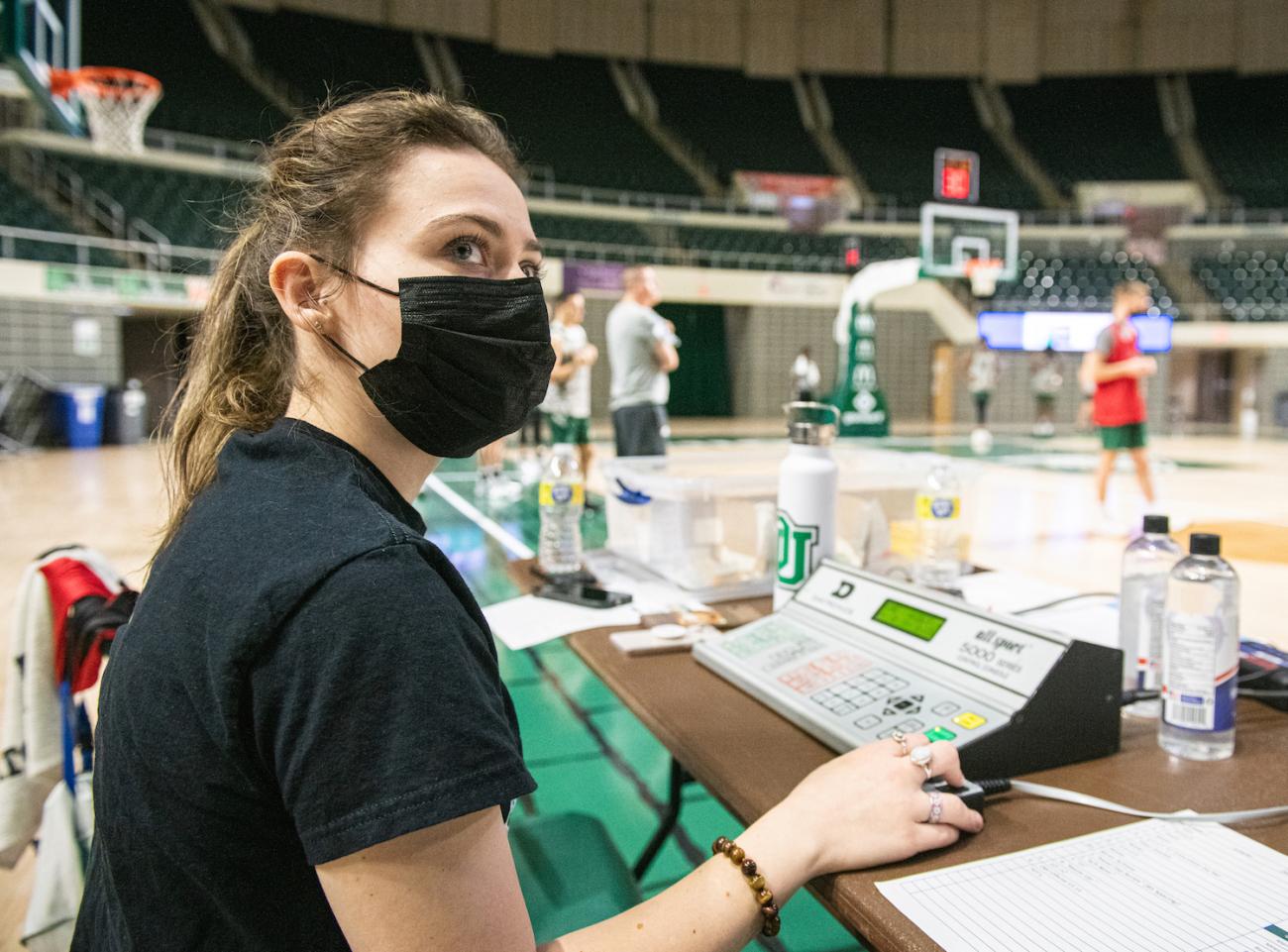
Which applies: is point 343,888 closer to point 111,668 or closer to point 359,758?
point 359,758

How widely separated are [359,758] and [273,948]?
20 cm

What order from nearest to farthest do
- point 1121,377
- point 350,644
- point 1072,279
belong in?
point 350,644
point 1121,377
point 1072,279

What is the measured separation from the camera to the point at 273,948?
61 cm

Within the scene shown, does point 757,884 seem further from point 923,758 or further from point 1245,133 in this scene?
point 1245,133

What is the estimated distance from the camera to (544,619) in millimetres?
1432

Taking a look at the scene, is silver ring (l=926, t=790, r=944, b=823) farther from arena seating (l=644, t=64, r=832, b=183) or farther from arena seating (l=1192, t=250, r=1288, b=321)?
arena seating (l=644, t=64, r=832, b=183)

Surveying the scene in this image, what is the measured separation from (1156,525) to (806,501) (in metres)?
0.44

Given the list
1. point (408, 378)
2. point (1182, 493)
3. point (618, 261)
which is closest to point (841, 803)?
point (408, 378)

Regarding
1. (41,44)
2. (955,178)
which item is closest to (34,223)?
(41,44)

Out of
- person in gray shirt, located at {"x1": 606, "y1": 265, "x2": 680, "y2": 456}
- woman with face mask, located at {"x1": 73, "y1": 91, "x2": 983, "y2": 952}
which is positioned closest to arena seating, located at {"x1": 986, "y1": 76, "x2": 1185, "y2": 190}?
person in gray shirt, located at {"x1": 606, "y1": 265, "x2": 680, "y2": 456}

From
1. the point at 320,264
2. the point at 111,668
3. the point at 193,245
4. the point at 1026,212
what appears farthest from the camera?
the point at 1026,212

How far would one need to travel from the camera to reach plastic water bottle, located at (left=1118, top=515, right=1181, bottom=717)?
1.07 m

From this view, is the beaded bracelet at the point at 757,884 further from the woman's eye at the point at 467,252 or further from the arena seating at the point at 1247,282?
the arena seating at the point at 1247,282

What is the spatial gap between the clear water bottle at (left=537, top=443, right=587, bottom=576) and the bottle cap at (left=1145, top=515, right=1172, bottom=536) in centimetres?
99
